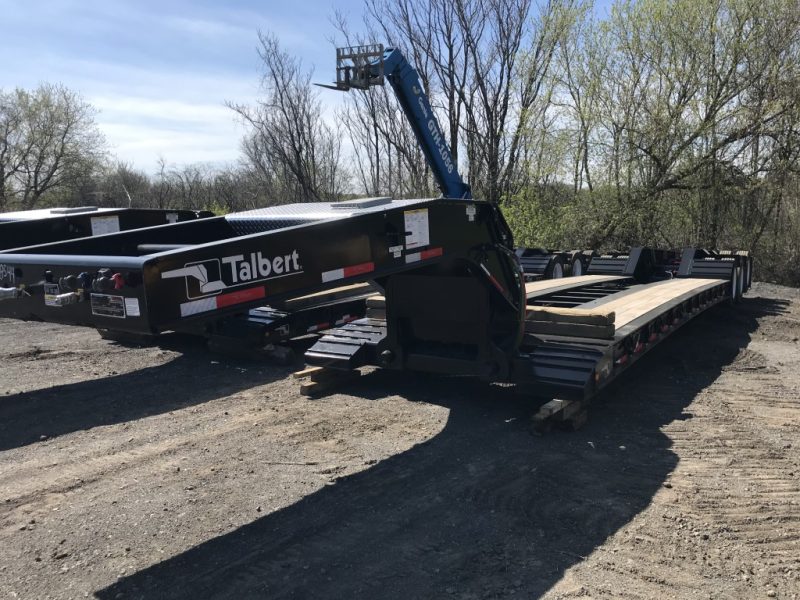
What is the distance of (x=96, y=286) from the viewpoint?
2809 mm

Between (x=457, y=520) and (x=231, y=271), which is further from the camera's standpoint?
(x=457, y=520)

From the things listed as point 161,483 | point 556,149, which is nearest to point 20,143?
point 556,149

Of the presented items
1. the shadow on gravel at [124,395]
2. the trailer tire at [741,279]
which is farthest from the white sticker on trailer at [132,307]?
the trailer tire at [741,279]

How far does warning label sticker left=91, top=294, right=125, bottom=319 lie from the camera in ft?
9.27

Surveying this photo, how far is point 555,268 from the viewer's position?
11.6 meters

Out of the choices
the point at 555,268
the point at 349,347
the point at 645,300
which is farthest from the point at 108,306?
the point at 555,268

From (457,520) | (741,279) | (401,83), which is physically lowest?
(457,520)

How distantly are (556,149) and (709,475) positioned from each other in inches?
532

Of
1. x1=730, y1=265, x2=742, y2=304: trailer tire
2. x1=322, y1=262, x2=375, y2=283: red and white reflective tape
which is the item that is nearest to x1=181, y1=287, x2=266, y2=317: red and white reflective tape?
x1=322, y1=262, x2=375, y2=283: red and white reflective tape

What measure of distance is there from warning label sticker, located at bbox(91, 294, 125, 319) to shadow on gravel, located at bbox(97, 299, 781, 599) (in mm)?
1327

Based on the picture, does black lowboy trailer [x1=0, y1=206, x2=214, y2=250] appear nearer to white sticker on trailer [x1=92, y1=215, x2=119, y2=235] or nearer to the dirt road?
white sticker on trailer [x1=92, y1=215, x2=119, y2=235]

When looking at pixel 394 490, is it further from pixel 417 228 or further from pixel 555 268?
pixel 555 268

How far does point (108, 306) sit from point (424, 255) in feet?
7.01

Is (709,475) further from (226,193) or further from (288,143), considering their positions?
(226,193)
